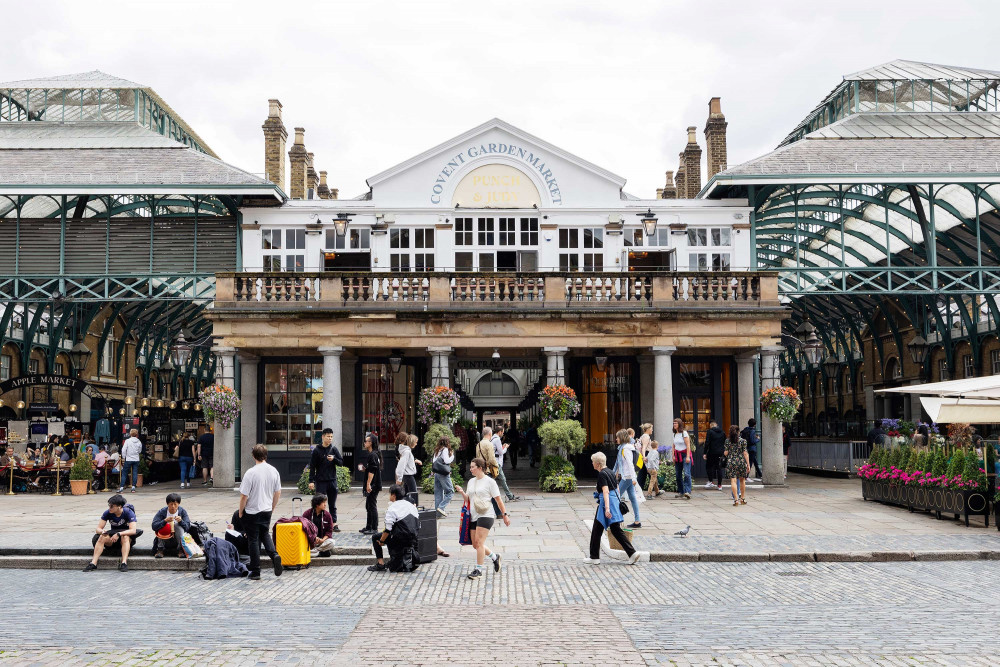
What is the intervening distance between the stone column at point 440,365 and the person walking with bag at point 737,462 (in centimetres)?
761

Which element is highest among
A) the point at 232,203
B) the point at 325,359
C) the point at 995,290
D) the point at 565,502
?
the point at 232,203

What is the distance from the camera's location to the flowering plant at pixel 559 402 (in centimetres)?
2380

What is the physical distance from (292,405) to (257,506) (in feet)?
45.7

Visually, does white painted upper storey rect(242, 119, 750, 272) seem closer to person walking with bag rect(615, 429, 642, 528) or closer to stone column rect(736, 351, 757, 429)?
stone column rect(736, 351, 757, 429)

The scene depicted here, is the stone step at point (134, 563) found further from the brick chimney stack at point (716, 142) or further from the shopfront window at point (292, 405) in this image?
the brick chimney stack at point (716, 142)

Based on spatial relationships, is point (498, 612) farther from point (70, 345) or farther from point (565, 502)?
point (70, 345)

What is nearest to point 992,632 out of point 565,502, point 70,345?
point 565,502

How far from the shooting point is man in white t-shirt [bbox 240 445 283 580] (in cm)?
1270

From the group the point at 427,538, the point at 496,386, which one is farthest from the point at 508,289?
the point at 496,386

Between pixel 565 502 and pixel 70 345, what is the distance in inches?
1140

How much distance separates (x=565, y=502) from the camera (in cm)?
2156

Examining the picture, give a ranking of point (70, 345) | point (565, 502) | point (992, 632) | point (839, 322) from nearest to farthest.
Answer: point (992, 632) < point (565, 502) < point (70, 345) < point (839, 322)

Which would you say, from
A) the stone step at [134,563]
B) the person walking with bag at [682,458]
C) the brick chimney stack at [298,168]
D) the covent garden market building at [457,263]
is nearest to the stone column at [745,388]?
A: the covent garden market building at [457,263]

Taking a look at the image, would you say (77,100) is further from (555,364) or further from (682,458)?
(682,458)
